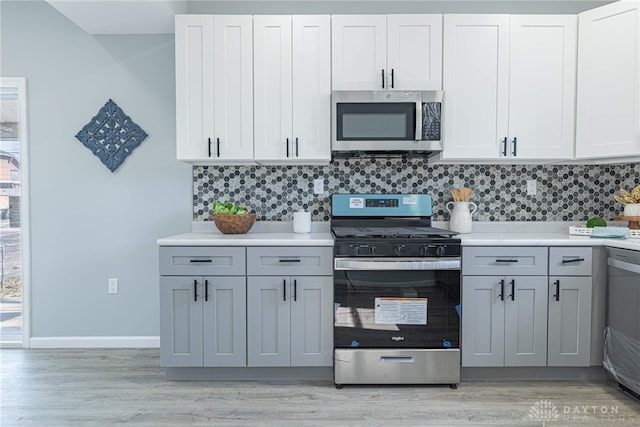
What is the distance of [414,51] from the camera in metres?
2.62

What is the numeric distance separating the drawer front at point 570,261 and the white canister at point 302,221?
152 cm

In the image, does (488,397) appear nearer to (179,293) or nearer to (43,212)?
(179,293)

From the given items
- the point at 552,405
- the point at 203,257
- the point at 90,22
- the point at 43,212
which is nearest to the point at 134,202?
the point at 43,212

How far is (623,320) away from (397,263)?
1.28 meters

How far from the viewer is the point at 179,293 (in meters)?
2.40

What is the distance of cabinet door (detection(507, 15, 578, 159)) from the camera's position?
8.58 feet

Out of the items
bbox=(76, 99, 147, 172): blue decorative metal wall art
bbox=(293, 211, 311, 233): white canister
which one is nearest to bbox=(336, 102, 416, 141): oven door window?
bbox=(293, 211, 311, 233): white canister

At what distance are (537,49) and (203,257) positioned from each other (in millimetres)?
2506

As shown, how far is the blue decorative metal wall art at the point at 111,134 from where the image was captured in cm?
297

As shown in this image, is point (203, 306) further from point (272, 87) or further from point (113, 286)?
point (272, 87)

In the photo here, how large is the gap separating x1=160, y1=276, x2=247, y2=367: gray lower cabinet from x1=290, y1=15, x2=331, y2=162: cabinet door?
963mm

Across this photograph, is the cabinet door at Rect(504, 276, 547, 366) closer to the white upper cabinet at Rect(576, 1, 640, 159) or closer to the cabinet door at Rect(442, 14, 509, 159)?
the cabinet door at Rect(442, 14, 509, 159)

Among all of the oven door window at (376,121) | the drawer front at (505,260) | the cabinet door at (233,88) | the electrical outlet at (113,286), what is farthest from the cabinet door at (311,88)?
the electrical outlet at (113,286)

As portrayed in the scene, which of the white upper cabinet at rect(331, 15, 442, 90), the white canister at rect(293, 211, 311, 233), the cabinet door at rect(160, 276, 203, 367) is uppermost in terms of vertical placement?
the white upper cabinet at rect(331, 15, 442, 90)
